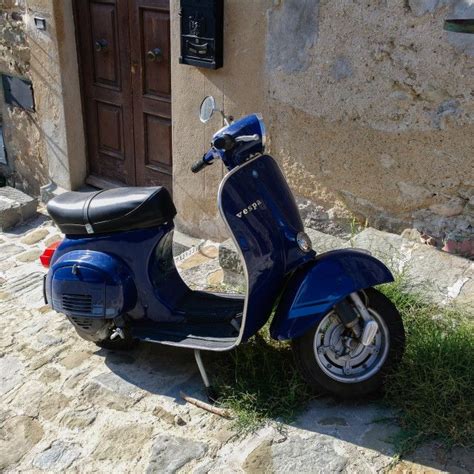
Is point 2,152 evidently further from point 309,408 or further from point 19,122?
point 309,408

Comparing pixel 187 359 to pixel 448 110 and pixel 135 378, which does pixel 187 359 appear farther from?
pixel 448 110

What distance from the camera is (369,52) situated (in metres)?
3.71

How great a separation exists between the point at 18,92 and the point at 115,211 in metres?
3.42

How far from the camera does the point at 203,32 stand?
434 centimetres

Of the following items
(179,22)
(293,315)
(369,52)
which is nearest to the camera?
(293,315)

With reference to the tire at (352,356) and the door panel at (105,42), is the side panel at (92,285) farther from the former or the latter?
the door panel at (105,42)

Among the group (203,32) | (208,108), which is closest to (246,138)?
(208,108)

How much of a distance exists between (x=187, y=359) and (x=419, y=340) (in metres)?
1.11

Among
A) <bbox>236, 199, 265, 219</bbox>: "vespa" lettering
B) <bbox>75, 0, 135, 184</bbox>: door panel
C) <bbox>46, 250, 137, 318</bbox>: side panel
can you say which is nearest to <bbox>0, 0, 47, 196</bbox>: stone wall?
<bbox>75, 0, 135, 184</bbox>: door panel

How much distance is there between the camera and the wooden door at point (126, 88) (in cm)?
500

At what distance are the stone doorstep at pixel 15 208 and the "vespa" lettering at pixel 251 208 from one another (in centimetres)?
335

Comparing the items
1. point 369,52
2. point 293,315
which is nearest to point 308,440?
point 293,315

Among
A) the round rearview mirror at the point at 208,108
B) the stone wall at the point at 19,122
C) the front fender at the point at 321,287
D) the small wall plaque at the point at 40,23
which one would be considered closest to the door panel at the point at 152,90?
the small wall plaque at the point at 40,23

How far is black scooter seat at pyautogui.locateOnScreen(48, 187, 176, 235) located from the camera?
3139 mm
